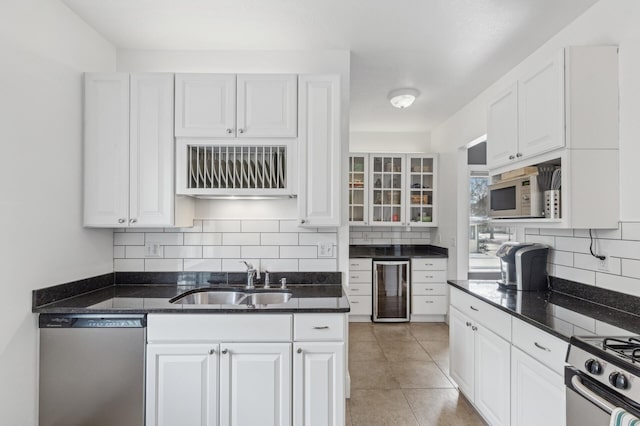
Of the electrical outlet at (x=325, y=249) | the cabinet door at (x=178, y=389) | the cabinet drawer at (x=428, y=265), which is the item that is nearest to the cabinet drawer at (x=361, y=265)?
the cabinet drawer at (x=428, y=265)

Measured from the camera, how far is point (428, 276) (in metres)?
4.59

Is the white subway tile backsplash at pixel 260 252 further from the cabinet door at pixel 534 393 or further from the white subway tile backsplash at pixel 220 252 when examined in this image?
the cabinet door at pixel 534 393

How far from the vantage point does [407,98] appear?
3475 millimetres

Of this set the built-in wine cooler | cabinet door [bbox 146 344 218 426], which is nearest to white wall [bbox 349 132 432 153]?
the built-in wine cooler

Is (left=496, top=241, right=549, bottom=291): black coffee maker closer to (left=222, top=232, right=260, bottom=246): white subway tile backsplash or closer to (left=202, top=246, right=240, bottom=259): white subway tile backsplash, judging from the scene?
(left=222, top=232, right=260, bottom=246): white subway tile backsplash

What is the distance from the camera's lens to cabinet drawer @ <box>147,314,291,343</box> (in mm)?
1938

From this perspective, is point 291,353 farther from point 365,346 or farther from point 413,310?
point 413,310

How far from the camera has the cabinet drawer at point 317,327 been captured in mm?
1957

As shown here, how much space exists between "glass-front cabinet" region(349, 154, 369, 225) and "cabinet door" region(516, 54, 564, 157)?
2.68 m

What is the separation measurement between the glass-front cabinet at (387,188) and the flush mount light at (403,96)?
139 cm

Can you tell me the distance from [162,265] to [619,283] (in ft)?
9.68

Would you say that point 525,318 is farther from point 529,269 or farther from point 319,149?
point 319,149

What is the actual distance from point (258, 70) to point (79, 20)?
1.18 metres

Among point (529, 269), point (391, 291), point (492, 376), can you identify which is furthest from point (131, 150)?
point (391, 291)
